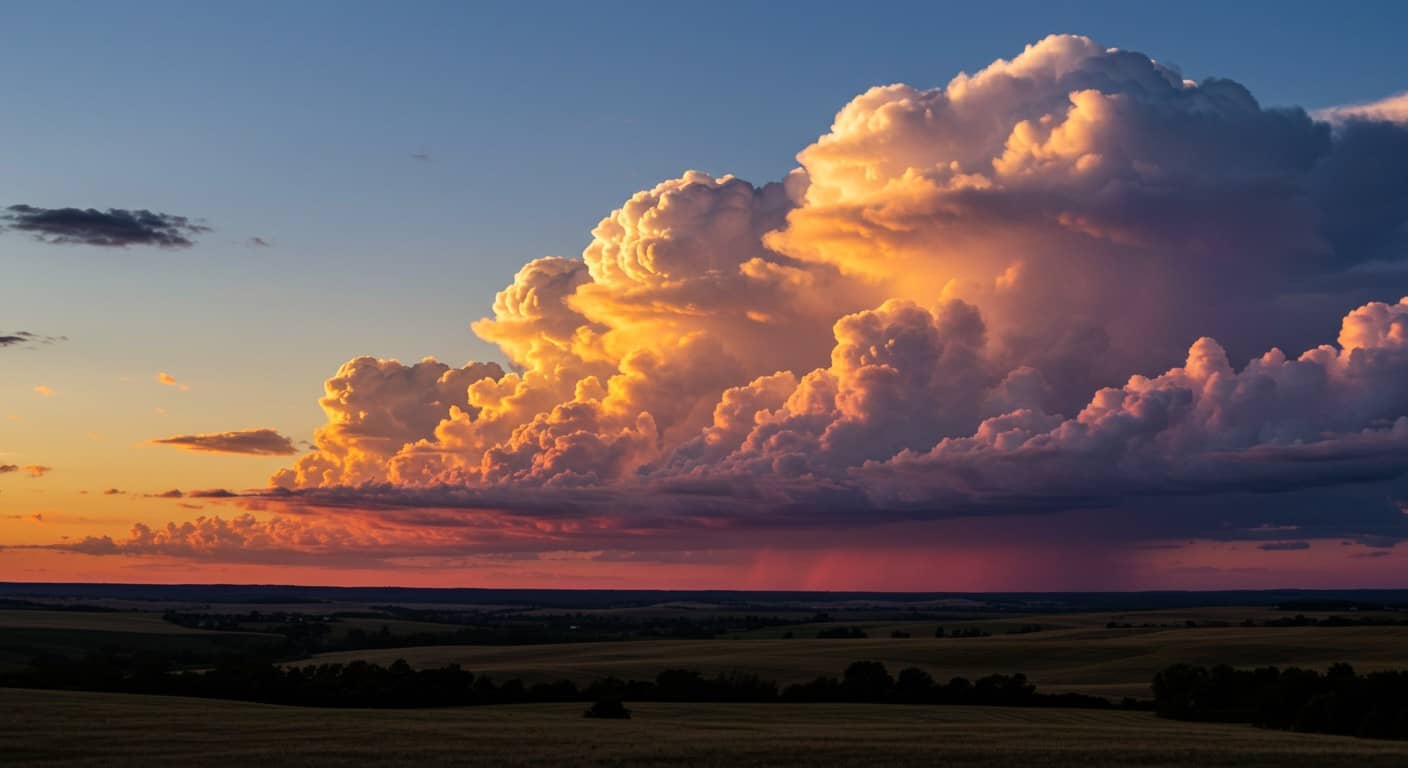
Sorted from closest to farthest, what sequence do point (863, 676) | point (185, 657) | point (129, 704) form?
point (129, 704) → point (863, 676) → point (185, 657)

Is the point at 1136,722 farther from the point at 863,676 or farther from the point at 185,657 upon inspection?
the point at 185,657

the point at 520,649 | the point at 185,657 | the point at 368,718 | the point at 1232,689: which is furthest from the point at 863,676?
the point at 185,657

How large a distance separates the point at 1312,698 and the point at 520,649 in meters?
133

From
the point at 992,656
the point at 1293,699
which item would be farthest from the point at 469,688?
the point at 992,656

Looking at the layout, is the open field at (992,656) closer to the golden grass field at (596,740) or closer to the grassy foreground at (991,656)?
the grassy foreground at (991,656)

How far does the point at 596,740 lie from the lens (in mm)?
57125

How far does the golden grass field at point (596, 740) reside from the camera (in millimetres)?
49562

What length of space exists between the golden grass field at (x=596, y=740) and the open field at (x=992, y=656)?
5188cm

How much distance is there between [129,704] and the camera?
77.0m

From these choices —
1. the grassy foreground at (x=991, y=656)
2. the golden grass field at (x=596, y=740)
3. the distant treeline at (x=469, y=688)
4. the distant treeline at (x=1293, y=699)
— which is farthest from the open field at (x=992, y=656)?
the golden grass field at (x=596, y=740)

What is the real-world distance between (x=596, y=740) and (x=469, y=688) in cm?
4436

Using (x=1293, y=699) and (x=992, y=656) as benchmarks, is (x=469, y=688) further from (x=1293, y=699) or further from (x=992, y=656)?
(x=992, y=656)

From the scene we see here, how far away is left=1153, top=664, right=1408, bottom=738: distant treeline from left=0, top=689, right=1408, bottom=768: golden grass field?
565 centimetres

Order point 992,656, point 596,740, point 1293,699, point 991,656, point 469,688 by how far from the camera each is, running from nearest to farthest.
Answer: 1. point 596,740
2. point 1293,699
3. point 469,688
4. point 991,656
5. point 992,656
